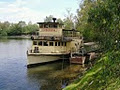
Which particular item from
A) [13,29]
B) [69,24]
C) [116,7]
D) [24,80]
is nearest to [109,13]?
[116,7]

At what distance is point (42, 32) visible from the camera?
135ft

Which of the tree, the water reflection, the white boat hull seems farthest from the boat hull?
the tree

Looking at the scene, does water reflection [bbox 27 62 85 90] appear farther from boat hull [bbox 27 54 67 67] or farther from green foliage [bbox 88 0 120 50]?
green foliage [bbox 88 0 120 50]

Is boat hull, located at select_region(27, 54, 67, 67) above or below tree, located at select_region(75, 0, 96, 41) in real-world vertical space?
below

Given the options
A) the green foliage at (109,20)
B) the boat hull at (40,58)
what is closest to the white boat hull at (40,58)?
the boat hull at (40,58)

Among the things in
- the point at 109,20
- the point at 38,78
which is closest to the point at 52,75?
the point at 38,78

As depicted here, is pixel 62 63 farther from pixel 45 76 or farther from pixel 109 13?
pixel 109 13

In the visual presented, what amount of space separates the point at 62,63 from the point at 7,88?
54.6 feet

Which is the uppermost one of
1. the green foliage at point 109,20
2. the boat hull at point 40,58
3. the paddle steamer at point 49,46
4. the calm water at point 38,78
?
the green foliage at point 109,20

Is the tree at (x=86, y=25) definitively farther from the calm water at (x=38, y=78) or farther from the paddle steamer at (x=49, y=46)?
the calm water at (x=38, y=78)

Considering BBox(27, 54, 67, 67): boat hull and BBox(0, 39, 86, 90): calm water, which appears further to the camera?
BBox(27, 54, 67, 67): boat hull

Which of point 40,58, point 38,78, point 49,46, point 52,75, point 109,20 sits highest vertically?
point 109,20

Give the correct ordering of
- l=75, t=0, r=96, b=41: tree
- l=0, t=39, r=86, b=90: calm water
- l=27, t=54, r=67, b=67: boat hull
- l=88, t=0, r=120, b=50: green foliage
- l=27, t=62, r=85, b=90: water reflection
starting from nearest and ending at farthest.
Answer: l=88, t=0, r=120, b=50: green foliage
l=0, t=39, r=86, b=90: calm water
l=27, t=62, r=85, b=90: water reflection
l=27, t=54, r=67, b=67: boat hull
l=75, t=0, r=96, b=41: tree

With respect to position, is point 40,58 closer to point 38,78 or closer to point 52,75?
point 52,75
